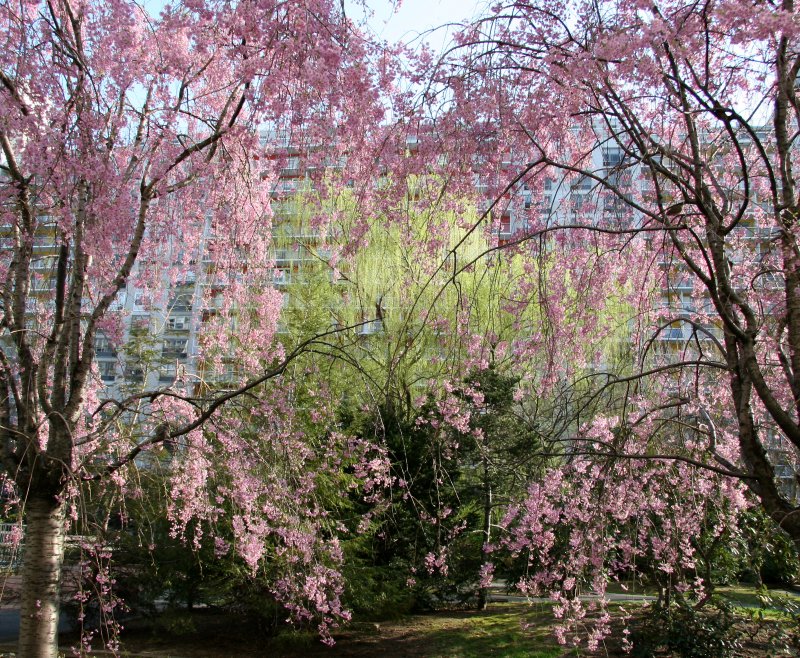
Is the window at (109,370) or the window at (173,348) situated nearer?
the window at (109,370)

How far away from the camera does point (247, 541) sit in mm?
6090

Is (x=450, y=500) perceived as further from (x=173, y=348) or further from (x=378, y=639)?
(x=173, y=348)

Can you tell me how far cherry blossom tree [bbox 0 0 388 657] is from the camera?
3623 millimetres

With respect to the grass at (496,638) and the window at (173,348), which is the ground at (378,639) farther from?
the window at (173,348)

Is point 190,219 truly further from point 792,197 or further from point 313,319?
point 792,197

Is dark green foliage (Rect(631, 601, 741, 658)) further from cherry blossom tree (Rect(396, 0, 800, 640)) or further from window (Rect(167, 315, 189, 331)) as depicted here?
window (Rect(167, 315, 189, 331))

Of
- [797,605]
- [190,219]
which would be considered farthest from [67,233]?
[797,605]

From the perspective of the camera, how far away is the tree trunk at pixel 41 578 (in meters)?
4.32

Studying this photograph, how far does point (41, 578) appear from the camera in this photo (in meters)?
4.36

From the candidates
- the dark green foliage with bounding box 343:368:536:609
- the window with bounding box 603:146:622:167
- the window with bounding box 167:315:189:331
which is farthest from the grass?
the window with bounding box 167:315:189:331

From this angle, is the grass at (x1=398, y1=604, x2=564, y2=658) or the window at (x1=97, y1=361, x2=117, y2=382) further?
the grass at (x1=398, y1=604, x2=564, y2=658)

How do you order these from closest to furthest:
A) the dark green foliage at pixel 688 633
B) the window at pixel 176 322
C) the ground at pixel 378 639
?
1. the dark green foliage at pixel 688 633
2. the ground at pixel 378 639
3. the window at pixel 176 322

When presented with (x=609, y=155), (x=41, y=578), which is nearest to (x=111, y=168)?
(x=41, y=578)

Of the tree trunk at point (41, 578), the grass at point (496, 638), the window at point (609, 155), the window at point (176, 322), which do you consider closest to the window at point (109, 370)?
the window at point (176, 322)
